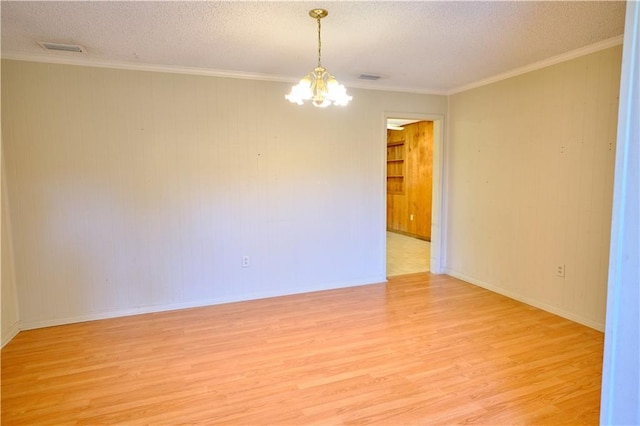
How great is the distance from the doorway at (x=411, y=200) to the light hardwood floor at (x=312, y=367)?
175cm

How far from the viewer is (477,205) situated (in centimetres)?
448

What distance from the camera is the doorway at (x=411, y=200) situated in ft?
18.2

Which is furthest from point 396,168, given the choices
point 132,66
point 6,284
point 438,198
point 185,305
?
point 6,284

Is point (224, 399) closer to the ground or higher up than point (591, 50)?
closer to the ground

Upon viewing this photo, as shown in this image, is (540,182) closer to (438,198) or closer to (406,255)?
(438,198)

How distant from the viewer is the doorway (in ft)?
18.2

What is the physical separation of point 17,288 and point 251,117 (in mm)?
2636

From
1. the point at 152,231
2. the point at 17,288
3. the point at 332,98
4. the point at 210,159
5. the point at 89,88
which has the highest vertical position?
the point at 89,88

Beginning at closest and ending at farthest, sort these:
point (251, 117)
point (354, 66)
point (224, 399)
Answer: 1. point (224, 399)
2. point (354, 66)
3. point (251, 117)

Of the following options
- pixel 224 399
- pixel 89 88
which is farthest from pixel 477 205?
pixel 89 88

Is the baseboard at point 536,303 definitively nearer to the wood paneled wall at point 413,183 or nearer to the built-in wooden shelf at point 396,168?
the wood paneled wall at point 413,183

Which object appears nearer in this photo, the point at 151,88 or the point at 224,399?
the point at 224,399

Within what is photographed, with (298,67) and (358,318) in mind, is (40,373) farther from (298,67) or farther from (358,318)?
(298,67)

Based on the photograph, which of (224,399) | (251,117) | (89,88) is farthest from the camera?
(251,117)
